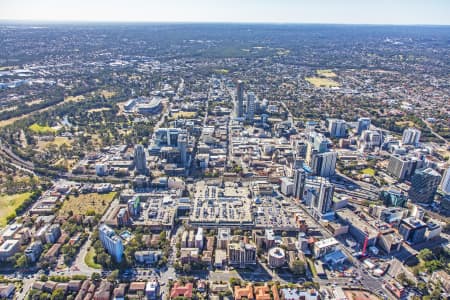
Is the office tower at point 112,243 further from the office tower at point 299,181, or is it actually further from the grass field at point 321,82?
the grass field at point 321,82

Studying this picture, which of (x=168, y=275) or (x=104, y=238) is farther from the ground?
(x=104, y=238)

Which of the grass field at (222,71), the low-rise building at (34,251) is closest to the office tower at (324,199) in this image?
the low-rise building at (34,251)

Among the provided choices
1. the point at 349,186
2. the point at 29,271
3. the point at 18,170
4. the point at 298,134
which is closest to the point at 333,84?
the point at 298,134

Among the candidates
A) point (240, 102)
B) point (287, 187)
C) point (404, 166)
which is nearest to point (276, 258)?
point (287, 187)

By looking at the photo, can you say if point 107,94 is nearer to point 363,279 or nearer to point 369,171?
point 369,171

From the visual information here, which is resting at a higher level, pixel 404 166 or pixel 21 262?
pixel 404 166

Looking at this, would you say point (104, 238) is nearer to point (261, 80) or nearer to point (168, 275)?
point (168, 275)

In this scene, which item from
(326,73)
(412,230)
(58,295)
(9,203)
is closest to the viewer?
(58,295)
